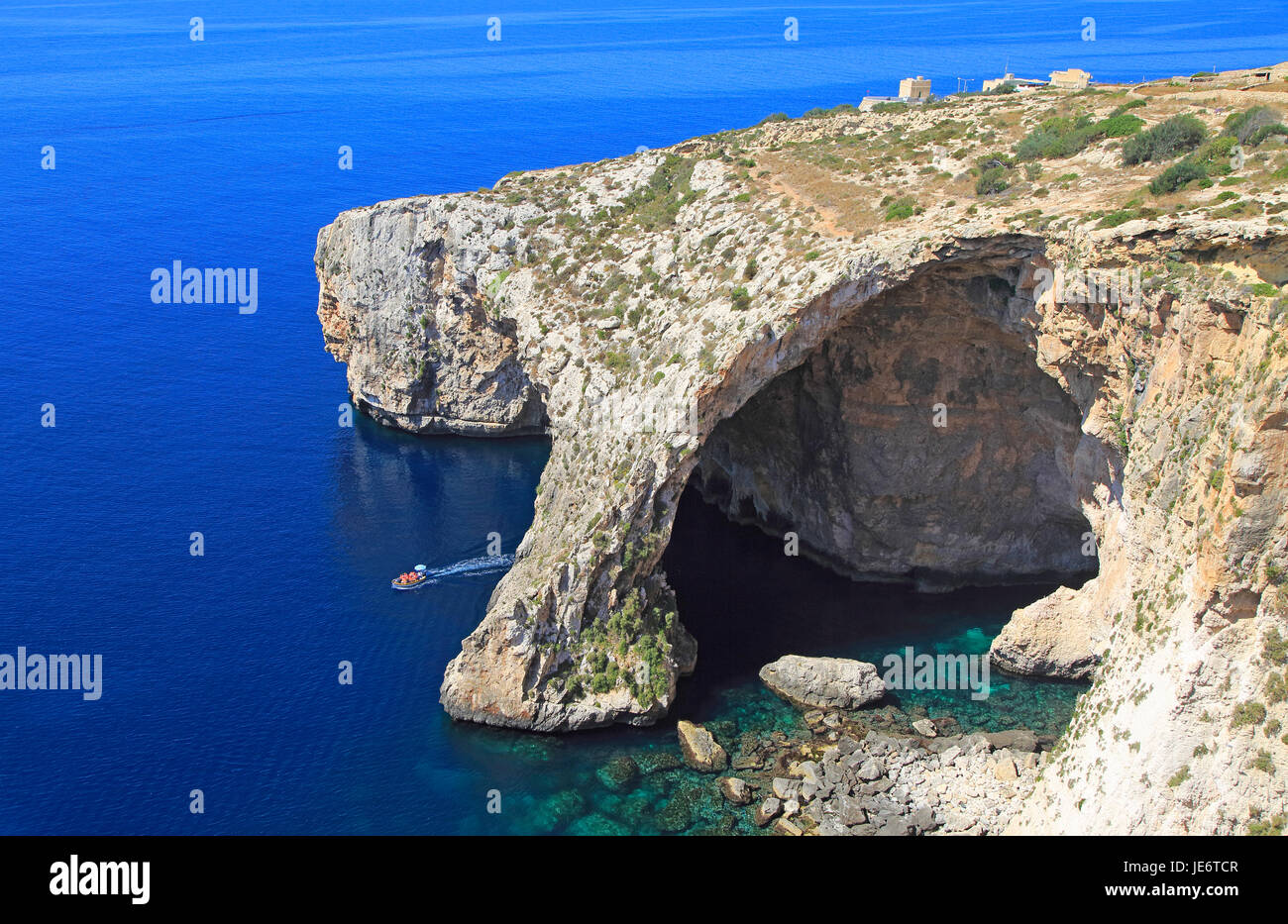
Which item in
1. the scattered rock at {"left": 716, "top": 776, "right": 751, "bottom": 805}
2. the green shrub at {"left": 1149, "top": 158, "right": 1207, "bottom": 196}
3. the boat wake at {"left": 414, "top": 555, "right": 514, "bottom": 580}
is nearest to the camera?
the green shrub at {"left": 1149, "top": 158, "right": 1207, "bottom": 196}

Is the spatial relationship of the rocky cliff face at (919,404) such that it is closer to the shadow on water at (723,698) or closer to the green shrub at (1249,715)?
the green shrub at (1249,715)

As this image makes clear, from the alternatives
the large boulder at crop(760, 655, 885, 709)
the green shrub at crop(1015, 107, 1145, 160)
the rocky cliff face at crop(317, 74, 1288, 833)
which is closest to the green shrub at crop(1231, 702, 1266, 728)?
the rocky cliff face at crop(317, 74, 1288, 833)

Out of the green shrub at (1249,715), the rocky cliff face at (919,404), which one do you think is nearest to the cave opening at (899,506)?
the rocky cliff face at (919,404)

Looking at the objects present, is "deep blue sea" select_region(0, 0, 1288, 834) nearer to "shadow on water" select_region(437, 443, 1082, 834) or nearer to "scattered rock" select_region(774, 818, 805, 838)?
"shadow on water" select_region(437, 443, 1082, 834)

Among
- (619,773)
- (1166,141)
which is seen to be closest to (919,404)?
(1166,141)
